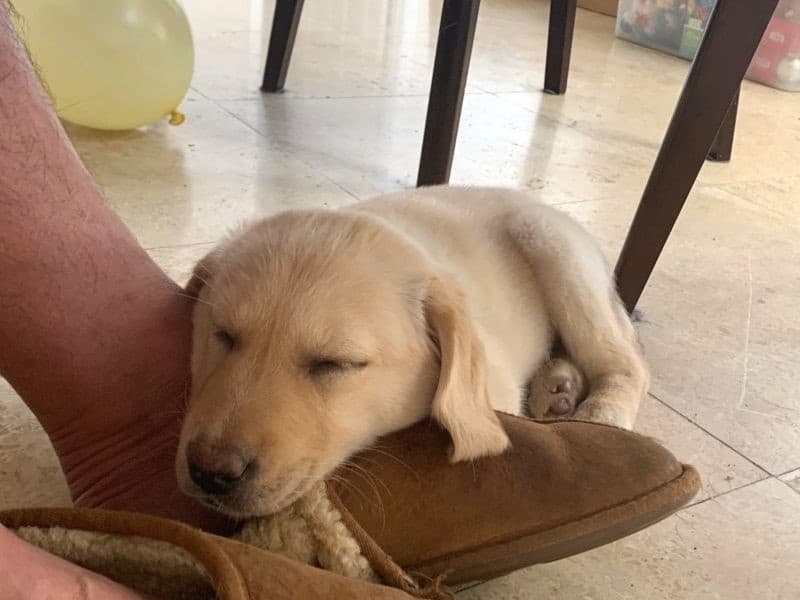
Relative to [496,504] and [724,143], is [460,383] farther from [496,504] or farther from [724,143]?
[724,143]

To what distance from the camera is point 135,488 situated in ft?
3.73

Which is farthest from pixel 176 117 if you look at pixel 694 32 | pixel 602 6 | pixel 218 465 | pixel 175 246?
pixel 602 6

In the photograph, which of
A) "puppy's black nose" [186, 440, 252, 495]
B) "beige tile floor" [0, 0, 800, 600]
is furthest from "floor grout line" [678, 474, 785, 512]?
"puppy's black nose" [186, 440, 252, 495]

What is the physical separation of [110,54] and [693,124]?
1560 millimetres

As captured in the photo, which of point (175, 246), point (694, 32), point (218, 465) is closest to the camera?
point (218, 465)

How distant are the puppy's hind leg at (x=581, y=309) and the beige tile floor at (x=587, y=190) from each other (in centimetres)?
11

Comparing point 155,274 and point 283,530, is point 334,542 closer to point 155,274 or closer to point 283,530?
point 283,530

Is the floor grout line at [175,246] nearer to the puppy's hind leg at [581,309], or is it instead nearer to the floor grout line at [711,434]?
the puppy's hind leg at [581,309]

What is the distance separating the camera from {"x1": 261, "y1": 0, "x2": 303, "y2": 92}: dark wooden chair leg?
11.2ft

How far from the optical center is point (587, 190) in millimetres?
2943

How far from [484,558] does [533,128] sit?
2728 millimetres

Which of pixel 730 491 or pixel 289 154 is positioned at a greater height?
pixel 730 491

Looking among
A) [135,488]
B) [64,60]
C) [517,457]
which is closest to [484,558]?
[517,457]

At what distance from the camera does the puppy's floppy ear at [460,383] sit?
A: 111cm
